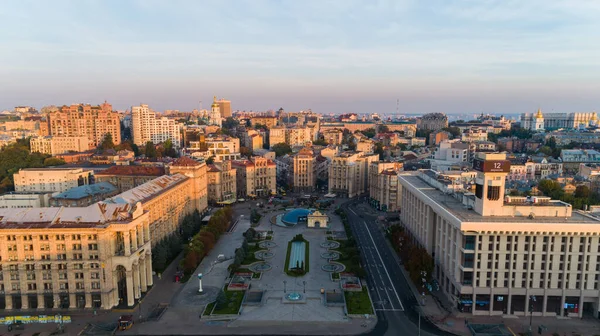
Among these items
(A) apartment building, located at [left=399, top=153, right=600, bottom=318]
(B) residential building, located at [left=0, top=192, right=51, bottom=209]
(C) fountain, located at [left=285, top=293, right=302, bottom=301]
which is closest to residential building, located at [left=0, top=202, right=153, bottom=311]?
(C) fountain, located at [left=285, top=293, right=302, bottom=301]

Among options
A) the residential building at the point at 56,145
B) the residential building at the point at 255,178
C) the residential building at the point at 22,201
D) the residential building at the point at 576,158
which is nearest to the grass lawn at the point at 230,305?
the residential building at the point at 22,201

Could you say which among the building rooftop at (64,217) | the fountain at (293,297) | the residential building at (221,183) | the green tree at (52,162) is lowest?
the fountain at (293,297)

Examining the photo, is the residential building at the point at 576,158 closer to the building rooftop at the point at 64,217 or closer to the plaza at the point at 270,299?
the plaza at the point at 270,299

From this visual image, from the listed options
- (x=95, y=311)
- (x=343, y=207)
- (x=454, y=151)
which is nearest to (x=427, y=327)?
(x=95, y=311)

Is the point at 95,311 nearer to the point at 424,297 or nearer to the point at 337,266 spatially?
the point at 337,266

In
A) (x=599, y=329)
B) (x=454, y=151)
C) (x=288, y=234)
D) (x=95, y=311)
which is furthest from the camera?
(x=454, y=151)
